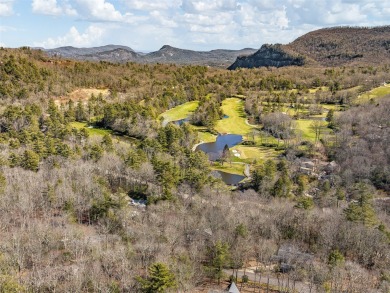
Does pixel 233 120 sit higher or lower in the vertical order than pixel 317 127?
lower

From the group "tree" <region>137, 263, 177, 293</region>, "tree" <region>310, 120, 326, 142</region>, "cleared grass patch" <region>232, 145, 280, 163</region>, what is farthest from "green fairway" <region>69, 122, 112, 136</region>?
"tree" <region>137, 263, 177, 293</region>

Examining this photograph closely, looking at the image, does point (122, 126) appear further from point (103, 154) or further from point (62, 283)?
point (62, 283)

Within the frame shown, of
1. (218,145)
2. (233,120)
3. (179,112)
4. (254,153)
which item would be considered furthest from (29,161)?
(233,120)

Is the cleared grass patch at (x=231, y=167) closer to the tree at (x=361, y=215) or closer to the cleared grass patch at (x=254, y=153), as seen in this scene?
the cleared grass patch at (x=254, y=153)

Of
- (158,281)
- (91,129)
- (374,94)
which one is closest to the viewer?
(158,281)

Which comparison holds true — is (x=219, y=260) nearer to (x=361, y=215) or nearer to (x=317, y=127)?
(x=361, y=215)

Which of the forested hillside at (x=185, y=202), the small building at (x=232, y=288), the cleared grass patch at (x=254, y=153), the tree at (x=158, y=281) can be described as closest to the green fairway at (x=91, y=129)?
the forested hillside at (x=185, y=202)

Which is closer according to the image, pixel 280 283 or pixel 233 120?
pixel 280 283
